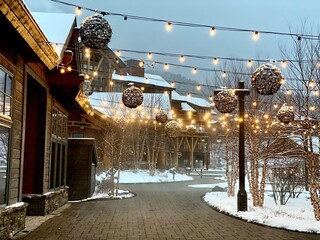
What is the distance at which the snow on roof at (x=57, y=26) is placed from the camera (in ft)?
30.9

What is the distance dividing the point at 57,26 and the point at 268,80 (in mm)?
5655

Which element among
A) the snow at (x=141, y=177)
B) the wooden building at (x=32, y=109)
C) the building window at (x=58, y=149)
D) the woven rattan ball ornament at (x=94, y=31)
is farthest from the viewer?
the snow at (x=141, y=177)

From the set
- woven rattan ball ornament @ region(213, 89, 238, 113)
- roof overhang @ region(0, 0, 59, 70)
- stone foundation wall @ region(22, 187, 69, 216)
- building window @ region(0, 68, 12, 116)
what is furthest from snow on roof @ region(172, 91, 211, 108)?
building window @ region(0, 68, 12, 116)

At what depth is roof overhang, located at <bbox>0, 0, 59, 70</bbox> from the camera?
5.06m

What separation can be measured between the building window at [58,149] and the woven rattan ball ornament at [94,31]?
447cm

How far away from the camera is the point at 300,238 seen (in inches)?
291

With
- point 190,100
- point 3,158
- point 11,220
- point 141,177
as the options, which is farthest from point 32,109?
point 190,100

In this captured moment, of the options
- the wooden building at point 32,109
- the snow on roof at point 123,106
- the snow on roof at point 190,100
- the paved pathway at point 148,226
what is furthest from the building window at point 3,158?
the snow on roof at point 190,100

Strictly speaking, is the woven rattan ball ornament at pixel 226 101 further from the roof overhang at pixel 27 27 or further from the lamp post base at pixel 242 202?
the roof overhang at pixel 27 27

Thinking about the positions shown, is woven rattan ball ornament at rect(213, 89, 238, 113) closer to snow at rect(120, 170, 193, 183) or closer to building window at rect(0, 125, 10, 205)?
building window at rect(0, 125, 10, 205)

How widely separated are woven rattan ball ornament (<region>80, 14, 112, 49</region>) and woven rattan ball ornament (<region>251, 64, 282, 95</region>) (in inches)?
160

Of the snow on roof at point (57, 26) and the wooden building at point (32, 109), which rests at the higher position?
the snow on roof at point (57, 26)

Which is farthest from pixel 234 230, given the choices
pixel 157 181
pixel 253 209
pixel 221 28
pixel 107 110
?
pixel 107 110

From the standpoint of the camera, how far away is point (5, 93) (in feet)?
21.9
